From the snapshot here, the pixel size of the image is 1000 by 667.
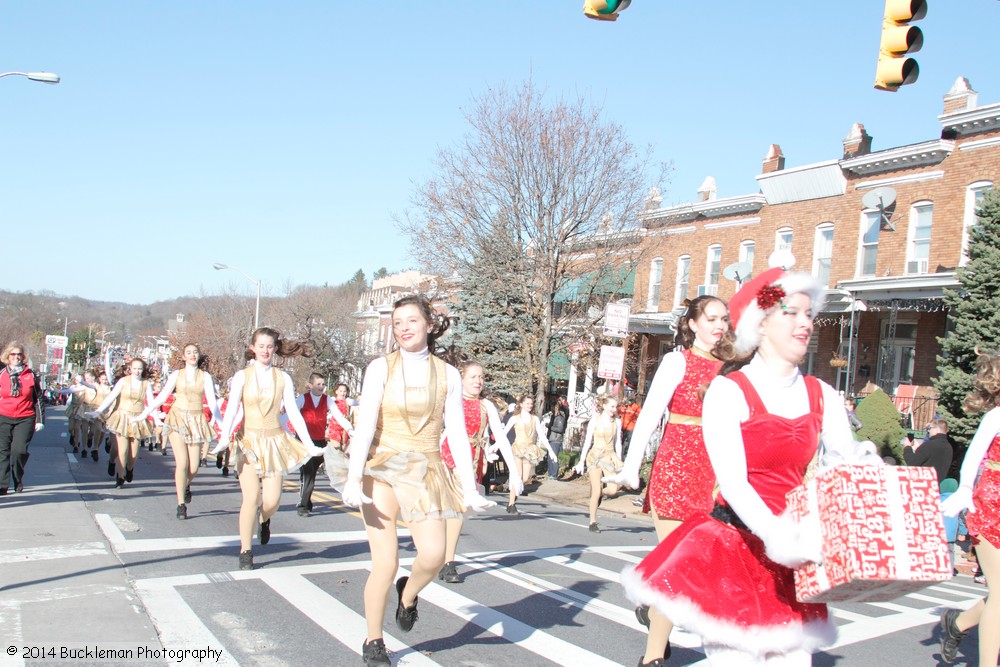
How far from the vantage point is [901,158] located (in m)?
23.0

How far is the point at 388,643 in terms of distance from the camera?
5.76 m

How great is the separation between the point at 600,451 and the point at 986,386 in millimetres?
6720

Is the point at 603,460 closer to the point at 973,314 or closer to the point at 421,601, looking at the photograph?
the point at 421,601

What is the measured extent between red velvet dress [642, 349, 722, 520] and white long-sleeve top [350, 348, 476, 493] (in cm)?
115

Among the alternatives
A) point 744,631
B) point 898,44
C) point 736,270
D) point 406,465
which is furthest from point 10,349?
point 736,270

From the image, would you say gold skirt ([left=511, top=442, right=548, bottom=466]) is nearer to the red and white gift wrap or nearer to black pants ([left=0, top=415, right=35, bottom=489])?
black pants ([left=0, top=415, right=35, bottom=489])

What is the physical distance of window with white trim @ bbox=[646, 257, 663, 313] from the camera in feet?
101

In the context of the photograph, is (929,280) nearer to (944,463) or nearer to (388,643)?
(944,463)

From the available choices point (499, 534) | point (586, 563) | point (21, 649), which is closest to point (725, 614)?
point (21, 649)

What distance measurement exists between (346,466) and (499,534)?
19.2 ft

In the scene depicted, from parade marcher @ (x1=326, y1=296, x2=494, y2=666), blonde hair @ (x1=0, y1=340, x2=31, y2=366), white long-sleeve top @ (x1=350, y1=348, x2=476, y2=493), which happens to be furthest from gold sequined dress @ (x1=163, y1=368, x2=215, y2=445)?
white long-sleeve top @ (x1=350, y1=348, x2=476, y2=493)

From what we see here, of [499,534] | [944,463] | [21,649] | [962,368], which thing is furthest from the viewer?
[962,368]

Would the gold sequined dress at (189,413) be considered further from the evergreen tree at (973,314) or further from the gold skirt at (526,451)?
the evergreen tree at (973,314)

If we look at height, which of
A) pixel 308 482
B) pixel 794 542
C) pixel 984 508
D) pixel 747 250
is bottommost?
pixel 308 482
